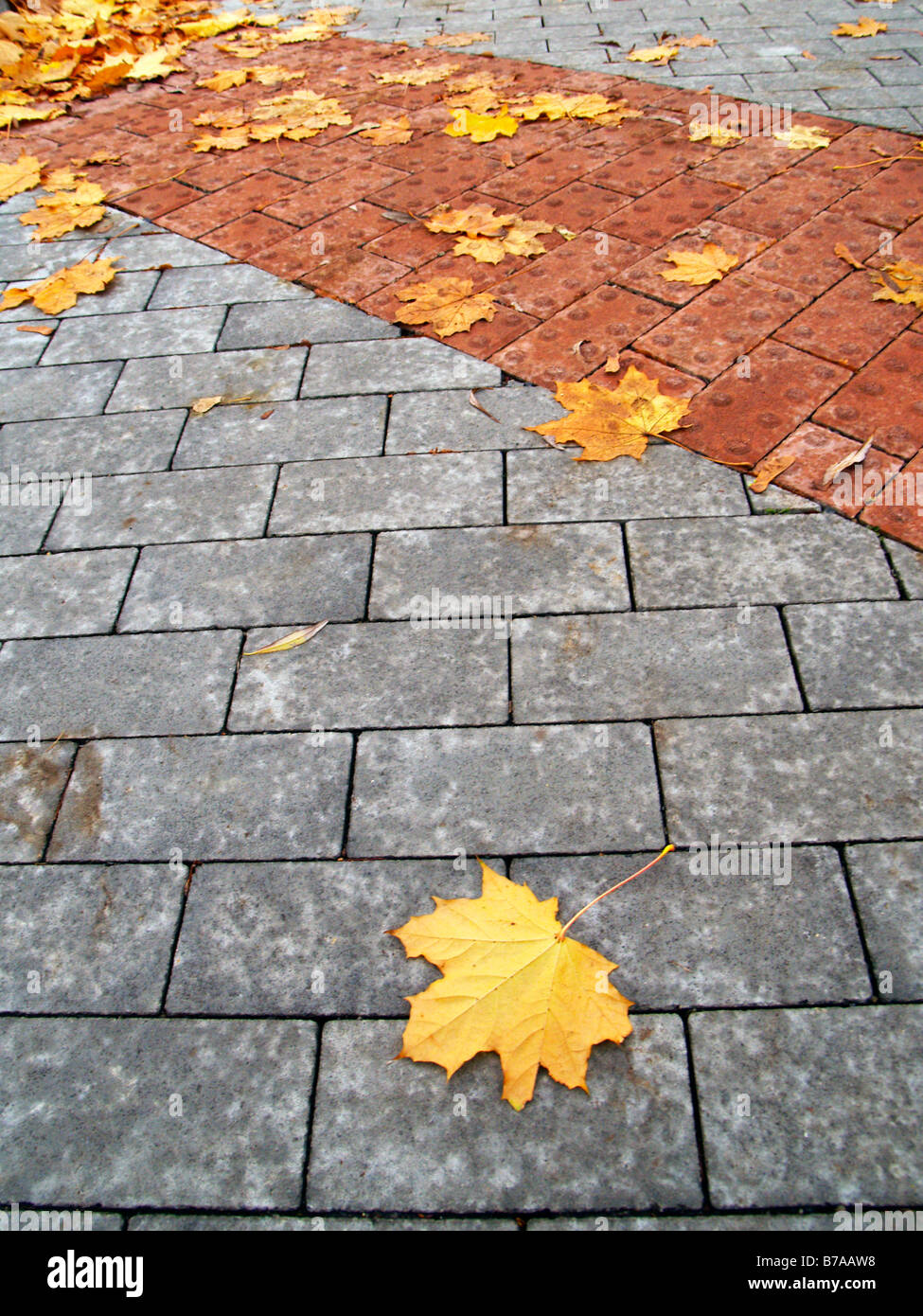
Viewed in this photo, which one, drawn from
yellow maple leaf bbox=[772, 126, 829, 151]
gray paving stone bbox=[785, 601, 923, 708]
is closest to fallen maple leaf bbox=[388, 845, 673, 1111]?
gray paving stone bbox=[785, 601, 923, 708]

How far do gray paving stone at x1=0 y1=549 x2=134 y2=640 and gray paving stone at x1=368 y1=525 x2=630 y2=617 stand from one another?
0.82m

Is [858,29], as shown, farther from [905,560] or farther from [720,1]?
[905,560]

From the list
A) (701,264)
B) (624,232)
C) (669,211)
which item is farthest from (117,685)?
(669,211)

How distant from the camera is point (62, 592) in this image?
2.62 m

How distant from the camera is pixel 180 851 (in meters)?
2.01

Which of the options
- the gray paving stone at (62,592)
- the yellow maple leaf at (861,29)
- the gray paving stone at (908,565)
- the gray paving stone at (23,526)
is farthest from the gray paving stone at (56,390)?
the yellow maple leaf at (861,29)

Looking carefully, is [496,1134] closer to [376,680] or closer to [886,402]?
[376,680]

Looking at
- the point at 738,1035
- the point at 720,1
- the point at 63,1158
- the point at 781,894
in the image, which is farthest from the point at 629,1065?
the point at 720,1

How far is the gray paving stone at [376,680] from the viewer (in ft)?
7.22

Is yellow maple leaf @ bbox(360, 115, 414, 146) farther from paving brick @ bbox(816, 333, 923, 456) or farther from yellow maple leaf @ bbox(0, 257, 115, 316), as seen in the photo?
paving brick @ bbox(816, 333, 923, 456)

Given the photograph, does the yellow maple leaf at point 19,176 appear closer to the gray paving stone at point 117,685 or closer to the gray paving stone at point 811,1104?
the gray paving stone at point 117,685

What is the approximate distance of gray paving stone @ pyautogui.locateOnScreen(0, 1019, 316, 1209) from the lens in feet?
5.11

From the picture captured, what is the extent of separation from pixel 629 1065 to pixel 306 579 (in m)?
1.58

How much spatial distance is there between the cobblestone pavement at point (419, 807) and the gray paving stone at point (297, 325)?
1.06 ft
